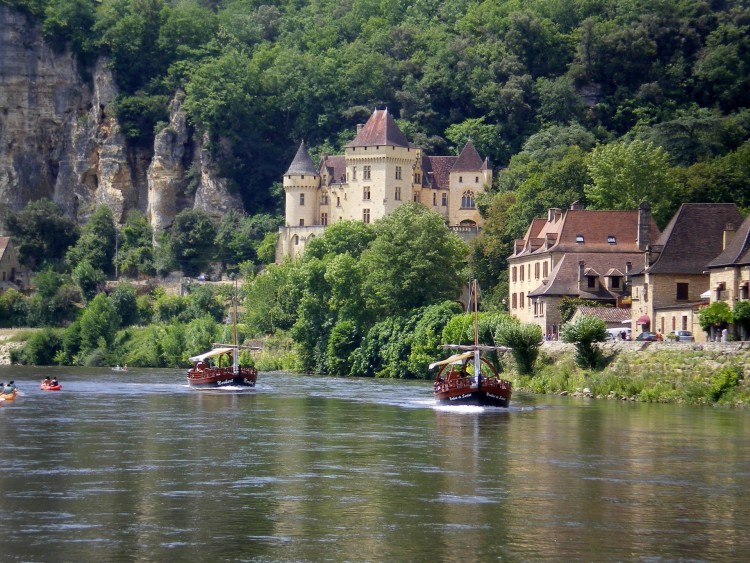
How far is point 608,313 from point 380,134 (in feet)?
226

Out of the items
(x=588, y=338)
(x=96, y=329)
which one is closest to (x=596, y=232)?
(x=588, y=338)

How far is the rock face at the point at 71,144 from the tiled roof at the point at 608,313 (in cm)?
9094

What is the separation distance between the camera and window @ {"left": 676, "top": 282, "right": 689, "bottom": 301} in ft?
300

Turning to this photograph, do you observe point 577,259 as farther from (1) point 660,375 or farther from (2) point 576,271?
(1) point 660,375

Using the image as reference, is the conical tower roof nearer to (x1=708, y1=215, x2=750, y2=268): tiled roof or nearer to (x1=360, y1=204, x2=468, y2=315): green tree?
(x1=360, y1=204, x2=468, y2=315): green tree

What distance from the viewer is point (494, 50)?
186 m

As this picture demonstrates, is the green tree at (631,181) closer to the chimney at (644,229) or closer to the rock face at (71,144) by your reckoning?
the chimney at (644,229)

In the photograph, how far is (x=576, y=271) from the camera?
334 feet

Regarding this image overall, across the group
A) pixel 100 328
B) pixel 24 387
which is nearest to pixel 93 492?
pixel 24 387

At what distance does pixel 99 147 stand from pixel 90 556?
5994 inches

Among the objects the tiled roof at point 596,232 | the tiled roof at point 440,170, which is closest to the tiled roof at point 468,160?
the tiled roof at point 440,170

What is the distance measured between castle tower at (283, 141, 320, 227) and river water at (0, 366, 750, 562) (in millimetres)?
A: 90153

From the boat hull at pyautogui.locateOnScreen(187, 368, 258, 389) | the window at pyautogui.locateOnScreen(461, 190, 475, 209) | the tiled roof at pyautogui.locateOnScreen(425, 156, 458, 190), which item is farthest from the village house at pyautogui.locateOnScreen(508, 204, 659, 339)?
the tiled roof at pyautogui.locateOnScreen(425, 156, 458, 190)

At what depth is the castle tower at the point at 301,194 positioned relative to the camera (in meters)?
166
